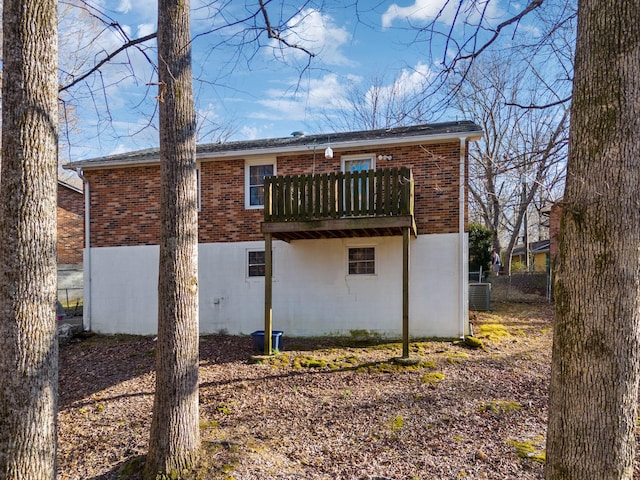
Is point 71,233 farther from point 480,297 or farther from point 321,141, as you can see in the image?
point 480,297

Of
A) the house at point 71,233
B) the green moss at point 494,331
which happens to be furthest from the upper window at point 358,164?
the house at point 71,233

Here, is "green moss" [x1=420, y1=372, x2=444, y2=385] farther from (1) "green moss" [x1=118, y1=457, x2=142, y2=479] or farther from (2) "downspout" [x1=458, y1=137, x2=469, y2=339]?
(1) "green moss" [x1=118, y1=457, x2=142, y2=479]

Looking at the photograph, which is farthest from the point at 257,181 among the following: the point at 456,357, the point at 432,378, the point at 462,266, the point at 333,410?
the point at 333,410

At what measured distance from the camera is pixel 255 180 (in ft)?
39.4

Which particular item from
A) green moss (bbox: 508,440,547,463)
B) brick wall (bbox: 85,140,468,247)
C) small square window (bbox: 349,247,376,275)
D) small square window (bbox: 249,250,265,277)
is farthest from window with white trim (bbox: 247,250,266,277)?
green moss (bbox: 508,440,547,463)

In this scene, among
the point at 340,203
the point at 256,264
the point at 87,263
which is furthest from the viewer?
the point at 87,263

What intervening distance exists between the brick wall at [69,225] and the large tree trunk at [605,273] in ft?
70.2

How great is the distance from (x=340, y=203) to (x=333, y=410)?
4.46m

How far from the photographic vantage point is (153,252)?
1234 cm

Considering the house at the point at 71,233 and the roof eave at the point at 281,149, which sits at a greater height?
the roof eave at the point at 281,149

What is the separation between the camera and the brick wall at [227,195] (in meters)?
10.7

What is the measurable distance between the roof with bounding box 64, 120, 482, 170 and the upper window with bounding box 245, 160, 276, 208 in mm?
469

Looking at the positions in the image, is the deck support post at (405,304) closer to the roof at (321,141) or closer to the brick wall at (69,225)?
the roof at (321,141)

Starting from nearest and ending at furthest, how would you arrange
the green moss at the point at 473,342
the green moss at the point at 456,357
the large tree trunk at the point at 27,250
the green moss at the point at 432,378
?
the large tree trunk at the point at 27,250 < the green moss at the point at 432,378 < the green moss at the point at 456,357 < the green moss at the point at 473,342
